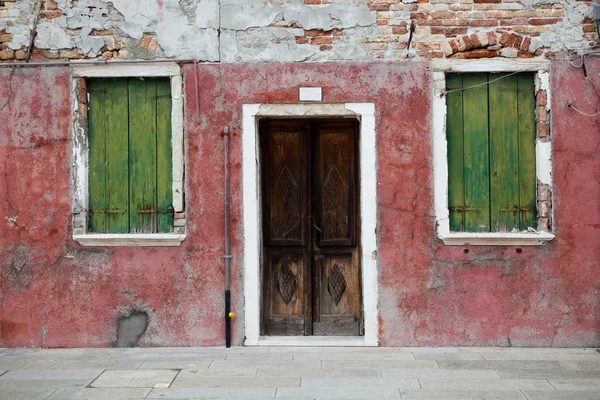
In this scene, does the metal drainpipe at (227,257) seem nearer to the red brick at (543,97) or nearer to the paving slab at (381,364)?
the paving slab at (381,364)

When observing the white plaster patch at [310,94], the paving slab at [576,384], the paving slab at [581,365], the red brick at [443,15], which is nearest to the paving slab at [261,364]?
the paving slab at [576,384]

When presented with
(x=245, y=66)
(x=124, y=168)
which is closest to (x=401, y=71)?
(x=245, y=66)

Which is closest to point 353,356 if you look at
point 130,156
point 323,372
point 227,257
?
→ point 323,372

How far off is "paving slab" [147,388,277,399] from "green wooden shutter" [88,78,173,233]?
2.00 metres

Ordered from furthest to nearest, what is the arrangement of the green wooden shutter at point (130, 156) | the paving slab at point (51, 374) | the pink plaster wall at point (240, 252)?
the green wooden shutter at point (130, 156) → the pink plaster wall at point (240, 252) → the paving slab at point (51, 374)

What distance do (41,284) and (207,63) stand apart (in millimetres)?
2721

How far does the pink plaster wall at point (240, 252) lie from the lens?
22.2 feet

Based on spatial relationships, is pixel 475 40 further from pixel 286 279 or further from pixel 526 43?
pixel 286 279

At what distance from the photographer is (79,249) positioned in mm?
6898

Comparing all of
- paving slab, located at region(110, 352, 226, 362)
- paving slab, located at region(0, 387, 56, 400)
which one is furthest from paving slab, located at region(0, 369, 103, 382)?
paving slab, located at region(110, 352, 226, 362)

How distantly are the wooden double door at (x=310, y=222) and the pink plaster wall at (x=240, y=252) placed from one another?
0.84 metres

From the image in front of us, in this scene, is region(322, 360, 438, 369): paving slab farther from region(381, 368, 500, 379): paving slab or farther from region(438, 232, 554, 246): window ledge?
region(438, 232, 554, 246): window ledge

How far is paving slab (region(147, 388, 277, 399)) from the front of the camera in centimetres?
528

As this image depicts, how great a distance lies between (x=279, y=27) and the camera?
6.87 meters
